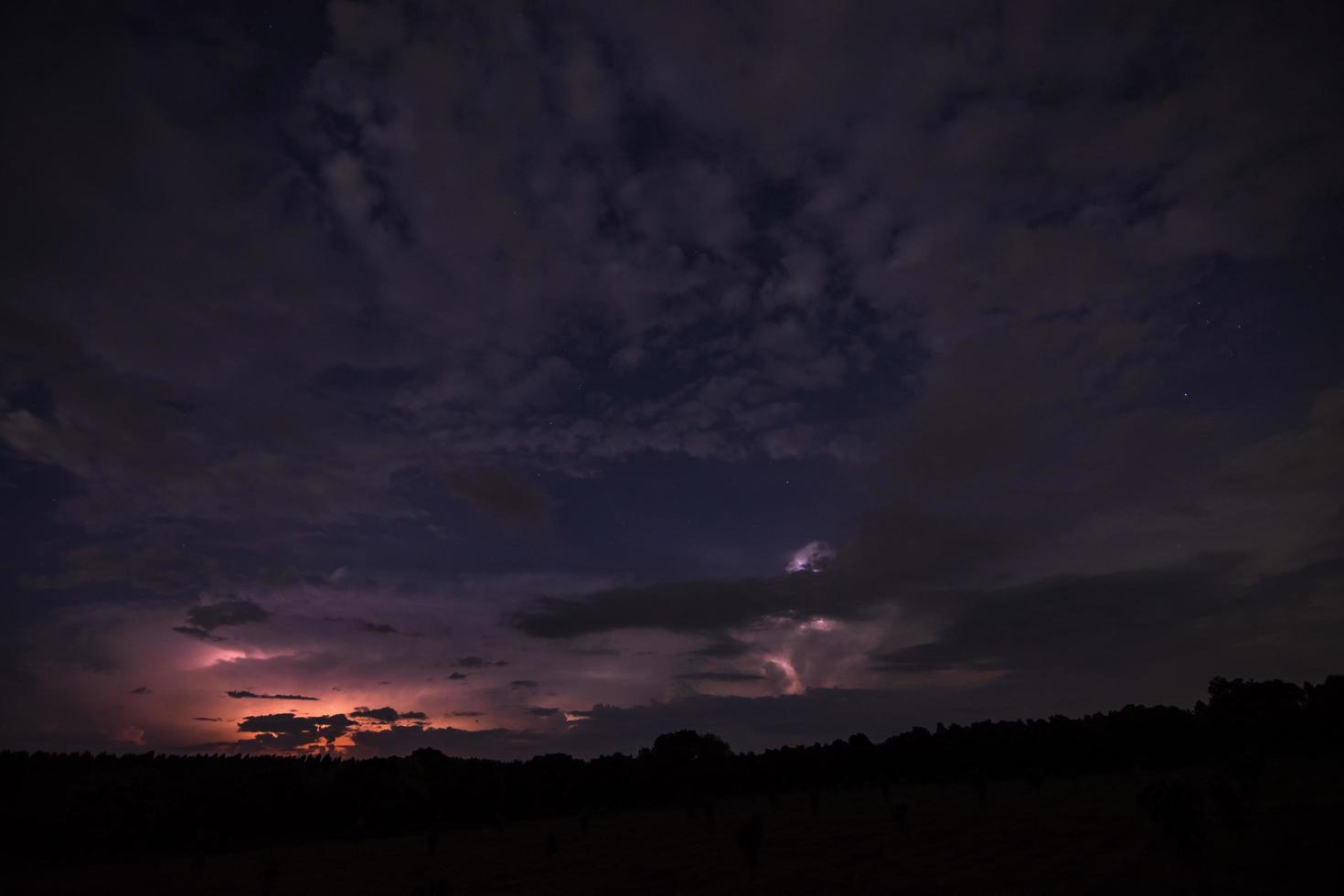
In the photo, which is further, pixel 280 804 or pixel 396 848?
pixel 280 804

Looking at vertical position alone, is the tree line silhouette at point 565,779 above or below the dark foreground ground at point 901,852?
above

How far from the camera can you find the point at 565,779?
13575cm

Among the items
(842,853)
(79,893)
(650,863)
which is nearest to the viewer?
(842,853)

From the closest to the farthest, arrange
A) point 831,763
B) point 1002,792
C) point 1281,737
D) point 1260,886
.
Answer: point 1260,886 < point 1002,792 < point 1281,737 < point 831,763

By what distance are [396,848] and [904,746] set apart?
91.1 m

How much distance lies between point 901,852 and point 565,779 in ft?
318

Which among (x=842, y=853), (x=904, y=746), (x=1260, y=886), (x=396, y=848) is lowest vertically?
(x=1260, y=886)

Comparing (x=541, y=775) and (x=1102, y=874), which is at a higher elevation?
(x=541, y=775)

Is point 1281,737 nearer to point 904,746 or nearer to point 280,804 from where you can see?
point 904,746

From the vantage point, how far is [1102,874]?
129ft

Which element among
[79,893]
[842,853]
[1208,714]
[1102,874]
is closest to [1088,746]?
[1208,714]

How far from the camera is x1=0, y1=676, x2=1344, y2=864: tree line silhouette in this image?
10612cm

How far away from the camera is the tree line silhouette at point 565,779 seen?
10612 centimetres

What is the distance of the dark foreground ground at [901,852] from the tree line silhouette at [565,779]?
7.00 metres
